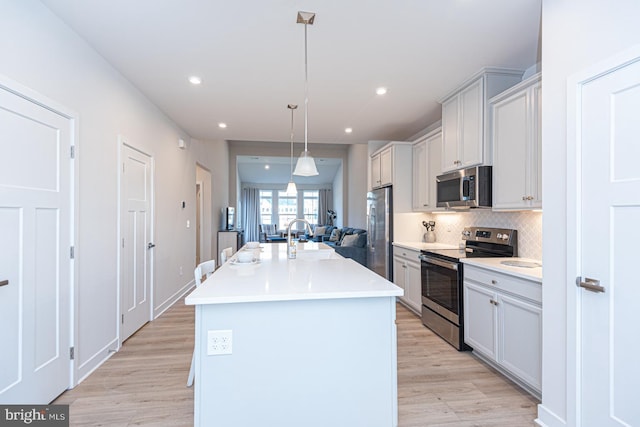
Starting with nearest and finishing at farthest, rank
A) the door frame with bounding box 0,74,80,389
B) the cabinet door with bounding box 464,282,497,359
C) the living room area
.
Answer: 1. the door frame with bounding box 0,74,80,389
2. the cabinet door with bounding box 464,282,497,359
3. the living room area

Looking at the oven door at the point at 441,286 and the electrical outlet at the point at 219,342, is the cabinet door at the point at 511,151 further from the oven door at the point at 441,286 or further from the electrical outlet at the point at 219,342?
the electrical outlet at the point at 219,342

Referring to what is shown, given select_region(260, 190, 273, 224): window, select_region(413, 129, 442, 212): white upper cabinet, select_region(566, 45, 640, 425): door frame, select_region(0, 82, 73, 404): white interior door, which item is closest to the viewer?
select_region(566, 45, 640, 425): door frame

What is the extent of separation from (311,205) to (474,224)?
10204mm

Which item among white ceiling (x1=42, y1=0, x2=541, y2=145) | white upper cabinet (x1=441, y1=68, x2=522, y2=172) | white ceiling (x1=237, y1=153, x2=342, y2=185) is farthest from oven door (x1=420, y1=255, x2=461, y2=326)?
white ceiling (x1=237, y1=153, x2=342, y2=185)

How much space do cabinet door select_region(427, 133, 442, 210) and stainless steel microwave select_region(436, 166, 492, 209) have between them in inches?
12.0

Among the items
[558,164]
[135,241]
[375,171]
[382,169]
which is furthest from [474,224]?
[135,241]

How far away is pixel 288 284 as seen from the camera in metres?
1.73

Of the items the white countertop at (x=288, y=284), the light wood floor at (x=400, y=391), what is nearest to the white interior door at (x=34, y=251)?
the light wood floor at (x=400, y=391)

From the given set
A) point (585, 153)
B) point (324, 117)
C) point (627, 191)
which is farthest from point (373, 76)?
point (627, 191)

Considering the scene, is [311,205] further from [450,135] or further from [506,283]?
[506,283]

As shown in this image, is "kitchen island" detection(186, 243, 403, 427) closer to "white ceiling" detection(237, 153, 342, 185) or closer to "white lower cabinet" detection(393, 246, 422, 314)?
"white lower cabinet" detection(393, 246, 422, 314)

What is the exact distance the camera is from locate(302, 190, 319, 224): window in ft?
43.9

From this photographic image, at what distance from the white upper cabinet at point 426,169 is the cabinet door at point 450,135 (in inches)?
10.5

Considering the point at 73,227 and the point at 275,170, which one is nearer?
the point at 73,227
